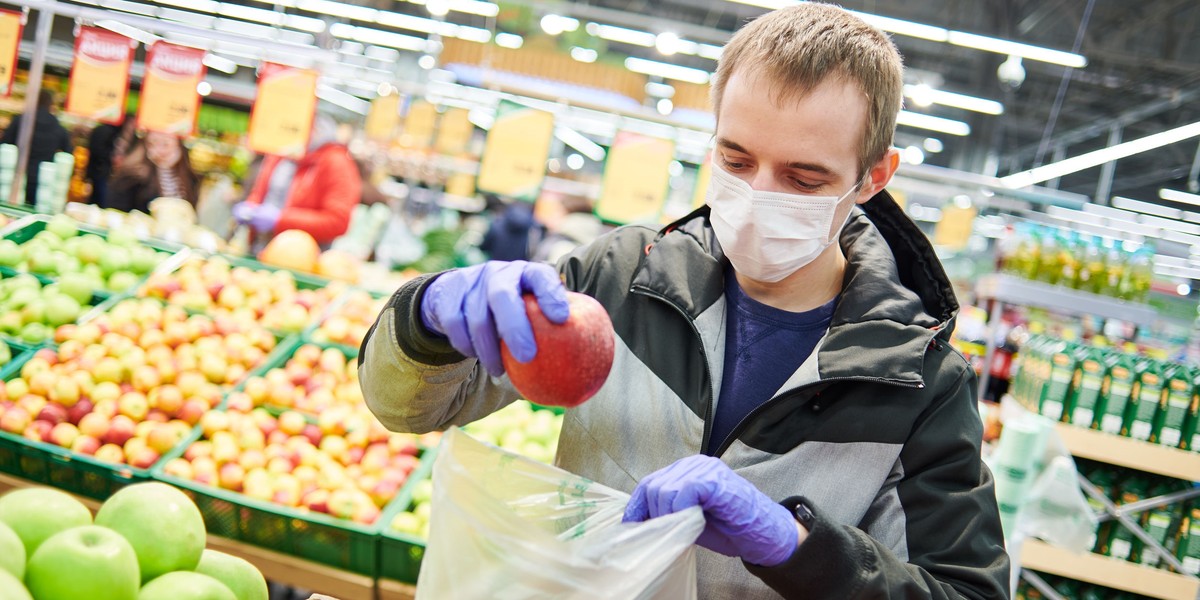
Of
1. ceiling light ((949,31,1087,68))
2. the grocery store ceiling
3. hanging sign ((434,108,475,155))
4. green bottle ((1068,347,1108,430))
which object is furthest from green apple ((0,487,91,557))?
ceiling light ((949,31,1087,68))

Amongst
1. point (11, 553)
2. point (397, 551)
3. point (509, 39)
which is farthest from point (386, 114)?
point (509, 39)

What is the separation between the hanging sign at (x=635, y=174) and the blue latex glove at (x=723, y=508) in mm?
4017

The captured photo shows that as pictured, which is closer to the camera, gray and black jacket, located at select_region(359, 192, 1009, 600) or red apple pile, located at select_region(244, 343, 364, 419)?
gray and black jacket, located at select_region(359, 192, 1009, 600)

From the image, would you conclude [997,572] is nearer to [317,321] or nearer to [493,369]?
[493,369]

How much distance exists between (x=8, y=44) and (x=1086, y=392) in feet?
19.3

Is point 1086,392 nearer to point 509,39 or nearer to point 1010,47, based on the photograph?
point 1010,47

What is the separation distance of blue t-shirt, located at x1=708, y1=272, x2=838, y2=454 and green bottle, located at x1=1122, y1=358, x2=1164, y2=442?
295cm

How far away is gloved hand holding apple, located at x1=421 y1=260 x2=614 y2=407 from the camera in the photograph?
1.02 m

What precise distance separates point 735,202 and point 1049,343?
11.4ft

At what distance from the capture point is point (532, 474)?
1205 mm

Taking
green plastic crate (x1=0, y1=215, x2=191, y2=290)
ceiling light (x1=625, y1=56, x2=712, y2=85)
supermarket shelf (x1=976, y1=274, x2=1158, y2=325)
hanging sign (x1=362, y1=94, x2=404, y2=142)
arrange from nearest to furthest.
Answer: green plastic crate (x1=0, y1=215, x2=191, y2=290) < supermarket shelf (x1=976, y1=274, x2=1158, y2=325) < hanging sign (x1=362, y1=94, x2=404, y2=142) < ceiling light (x1=625, y1=56, x2=712, y2=85)

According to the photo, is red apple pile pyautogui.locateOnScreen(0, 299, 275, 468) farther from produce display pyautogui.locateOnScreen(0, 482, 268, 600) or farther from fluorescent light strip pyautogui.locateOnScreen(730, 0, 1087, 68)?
fluorescent light strip pyautogui.locateOnScreen(730, 0, 1087, 68)

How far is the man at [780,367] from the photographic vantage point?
1097mm

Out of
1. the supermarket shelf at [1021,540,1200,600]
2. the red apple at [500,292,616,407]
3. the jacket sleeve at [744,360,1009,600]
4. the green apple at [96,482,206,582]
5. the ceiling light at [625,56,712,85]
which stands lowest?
the supermarket shelf at [1021,540,1200,600]
